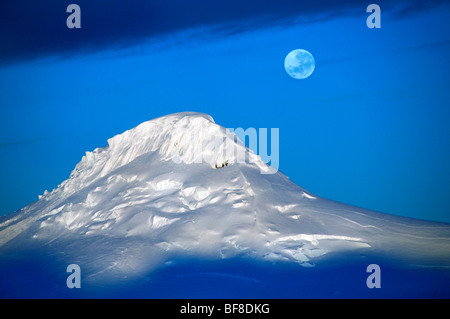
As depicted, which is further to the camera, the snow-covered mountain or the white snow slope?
the white snow slope

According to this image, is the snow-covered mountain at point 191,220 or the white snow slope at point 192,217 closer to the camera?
the snow-covered mountain at point 191,220

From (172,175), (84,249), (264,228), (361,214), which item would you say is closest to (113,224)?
(84,249)

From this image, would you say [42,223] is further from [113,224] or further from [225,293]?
[225,293]

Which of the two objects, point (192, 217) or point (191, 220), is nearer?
point (191, 220)
